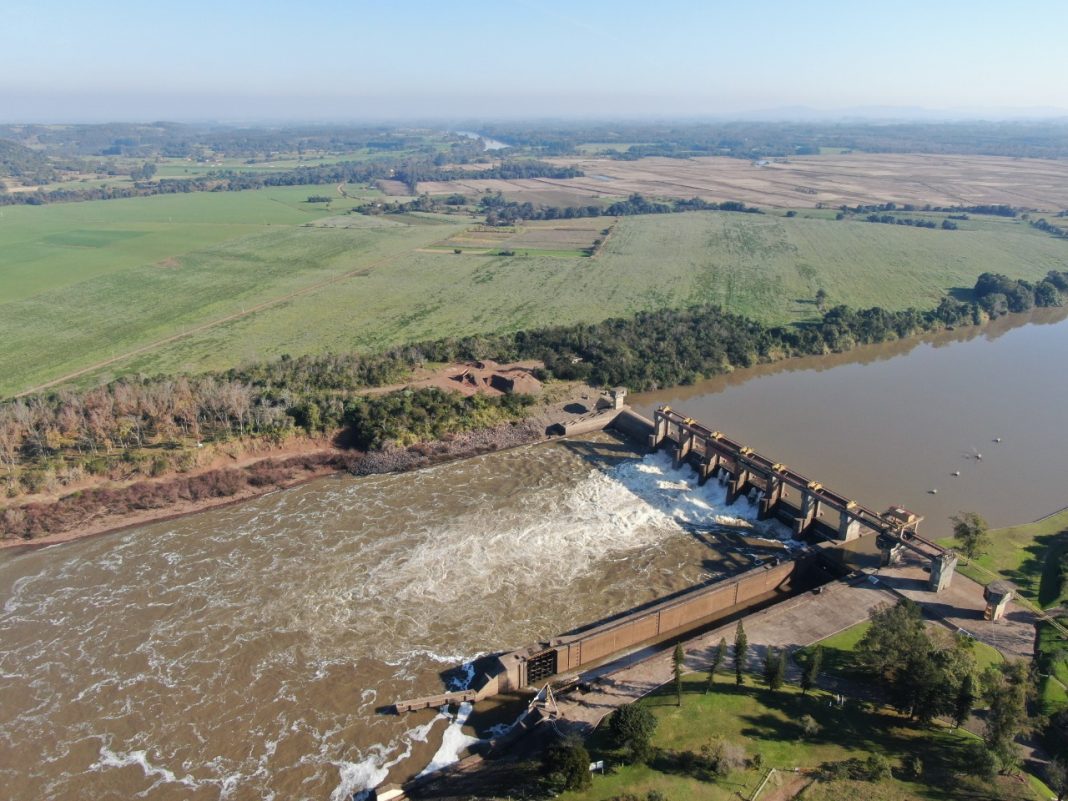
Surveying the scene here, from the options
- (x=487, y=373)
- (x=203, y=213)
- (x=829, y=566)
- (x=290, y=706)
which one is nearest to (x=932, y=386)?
(x=829, y=566)

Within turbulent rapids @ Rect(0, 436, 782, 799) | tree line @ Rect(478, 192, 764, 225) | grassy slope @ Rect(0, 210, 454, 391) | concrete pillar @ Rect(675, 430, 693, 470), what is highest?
tree line @ Rect(478, 192, 764, 225)

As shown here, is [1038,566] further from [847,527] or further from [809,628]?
[809,628]

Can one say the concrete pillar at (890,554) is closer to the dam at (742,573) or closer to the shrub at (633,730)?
the dam at (742,573)

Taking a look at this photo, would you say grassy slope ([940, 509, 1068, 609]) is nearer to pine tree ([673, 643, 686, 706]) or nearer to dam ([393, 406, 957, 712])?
dam ([393, 406, 957, 712])

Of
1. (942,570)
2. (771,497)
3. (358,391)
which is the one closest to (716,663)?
(942,570)

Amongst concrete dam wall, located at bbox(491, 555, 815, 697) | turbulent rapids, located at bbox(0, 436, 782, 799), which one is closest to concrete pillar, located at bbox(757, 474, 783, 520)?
turbulent rapids, located at bbox(0, 436, 782, 799)

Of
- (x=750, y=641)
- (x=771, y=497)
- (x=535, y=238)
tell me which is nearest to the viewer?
(x=750, y=641)
